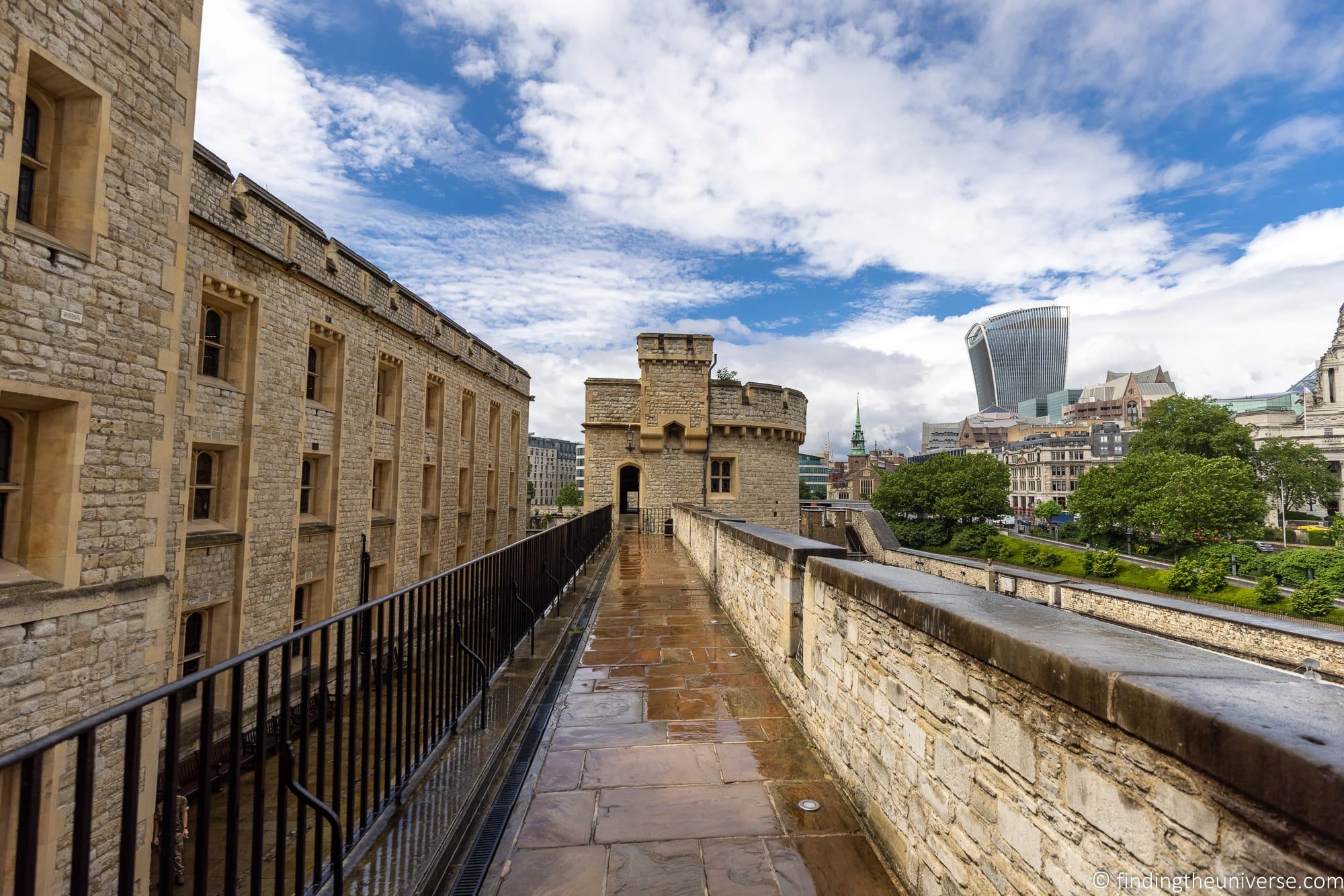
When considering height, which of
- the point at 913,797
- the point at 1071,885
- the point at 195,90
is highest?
the point at 195,90

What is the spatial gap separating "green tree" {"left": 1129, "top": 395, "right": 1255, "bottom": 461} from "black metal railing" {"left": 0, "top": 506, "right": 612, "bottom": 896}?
52327mm

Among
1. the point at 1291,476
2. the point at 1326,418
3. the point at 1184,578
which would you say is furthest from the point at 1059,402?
the point at 1184,578

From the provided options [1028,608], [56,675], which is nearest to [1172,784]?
[1028,608]

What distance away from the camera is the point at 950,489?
161 ft

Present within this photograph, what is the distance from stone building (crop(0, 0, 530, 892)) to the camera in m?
6.44

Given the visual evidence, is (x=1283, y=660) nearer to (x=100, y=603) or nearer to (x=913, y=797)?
(x=913, y=797)

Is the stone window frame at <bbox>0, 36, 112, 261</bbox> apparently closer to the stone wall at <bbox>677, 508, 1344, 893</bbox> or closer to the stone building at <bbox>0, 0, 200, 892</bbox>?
the stone building at <bbox>0, 0, 200, 892</bbox>

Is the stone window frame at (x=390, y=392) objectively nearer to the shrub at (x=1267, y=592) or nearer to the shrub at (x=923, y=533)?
the shrub at (x=1267, y=592)

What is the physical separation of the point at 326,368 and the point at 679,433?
12.6 metres

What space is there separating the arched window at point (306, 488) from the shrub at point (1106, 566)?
119 feet

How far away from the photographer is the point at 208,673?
1728mm

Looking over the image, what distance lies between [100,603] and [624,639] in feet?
19.0

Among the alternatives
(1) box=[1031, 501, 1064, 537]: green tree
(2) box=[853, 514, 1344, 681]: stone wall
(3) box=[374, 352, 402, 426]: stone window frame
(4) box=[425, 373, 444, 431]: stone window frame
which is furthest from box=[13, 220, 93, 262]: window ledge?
(1) box=[1031, 501, 1064, 537]: green tree

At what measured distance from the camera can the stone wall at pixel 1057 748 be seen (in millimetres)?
1235
